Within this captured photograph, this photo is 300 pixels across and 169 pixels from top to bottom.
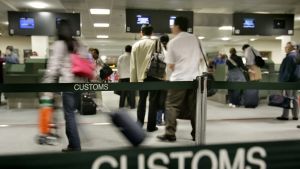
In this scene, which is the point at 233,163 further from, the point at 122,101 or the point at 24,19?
the point at 24,19

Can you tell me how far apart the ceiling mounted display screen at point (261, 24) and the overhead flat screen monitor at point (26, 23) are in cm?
553

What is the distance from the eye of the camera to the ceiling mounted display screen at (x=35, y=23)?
9617 mm

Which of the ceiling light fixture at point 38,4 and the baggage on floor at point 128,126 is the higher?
the ceiling light fixture at point 38,4

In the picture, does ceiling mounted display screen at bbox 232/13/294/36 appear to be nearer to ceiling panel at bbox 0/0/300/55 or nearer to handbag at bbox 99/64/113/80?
ceiling panel at bbox 0/0/300/55

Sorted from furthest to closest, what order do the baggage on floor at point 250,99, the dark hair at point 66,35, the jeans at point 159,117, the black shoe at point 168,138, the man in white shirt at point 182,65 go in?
the baggage on floor at point 250,99
the jeans at point 159,117
the black shoe at point 168,138
the man in white shirt at point 182,65
the dark hair at point 66,35

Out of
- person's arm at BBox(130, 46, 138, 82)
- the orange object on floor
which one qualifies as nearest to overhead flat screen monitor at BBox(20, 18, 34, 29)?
person's arm at BBox(130, 46, 138, 82)

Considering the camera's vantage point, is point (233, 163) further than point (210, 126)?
No

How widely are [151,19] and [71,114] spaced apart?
657cm

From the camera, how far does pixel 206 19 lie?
11.9 metres

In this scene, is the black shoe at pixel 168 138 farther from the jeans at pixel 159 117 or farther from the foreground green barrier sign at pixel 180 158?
the foreground green barrier sign at pixel 180 158

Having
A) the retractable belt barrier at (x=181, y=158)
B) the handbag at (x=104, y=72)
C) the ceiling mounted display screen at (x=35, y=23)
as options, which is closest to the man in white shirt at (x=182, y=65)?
the retractable belt barrier at (x=181, y=158)

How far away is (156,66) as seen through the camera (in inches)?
191

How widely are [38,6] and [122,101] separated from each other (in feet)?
14.5

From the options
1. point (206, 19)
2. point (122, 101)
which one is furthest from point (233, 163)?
point (206, 19)
